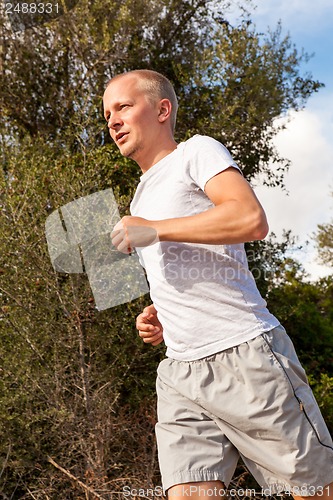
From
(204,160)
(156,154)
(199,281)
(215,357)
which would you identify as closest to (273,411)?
(215,357)

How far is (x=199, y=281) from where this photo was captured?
1.96m

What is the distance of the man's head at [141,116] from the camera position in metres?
2.18

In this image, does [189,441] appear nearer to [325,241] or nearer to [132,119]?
[132,119]

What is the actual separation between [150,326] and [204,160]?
2.13ft

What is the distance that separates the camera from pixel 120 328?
224 inches

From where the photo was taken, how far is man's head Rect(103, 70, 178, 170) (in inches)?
85.7

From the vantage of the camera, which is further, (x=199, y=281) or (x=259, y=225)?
(x=199, y=281)

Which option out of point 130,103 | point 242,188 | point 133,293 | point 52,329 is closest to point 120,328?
point 52,329

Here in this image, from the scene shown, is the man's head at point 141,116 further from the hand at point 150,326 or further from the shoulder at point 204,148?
the hand at point 150,326

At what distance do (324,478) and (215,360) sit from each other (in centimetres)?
43

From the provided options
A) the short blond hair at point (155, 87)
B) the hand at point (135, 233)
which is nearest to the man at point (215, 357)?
the hand at point (135, 233)

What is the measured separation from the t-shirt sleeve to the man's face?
0.21m

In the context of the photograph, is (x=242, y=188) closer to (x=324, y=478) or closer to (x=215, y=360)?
(x=215, y=360)

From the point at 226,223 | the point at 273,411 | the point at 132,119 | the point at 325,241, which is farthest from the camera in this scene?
the point at 325,241
